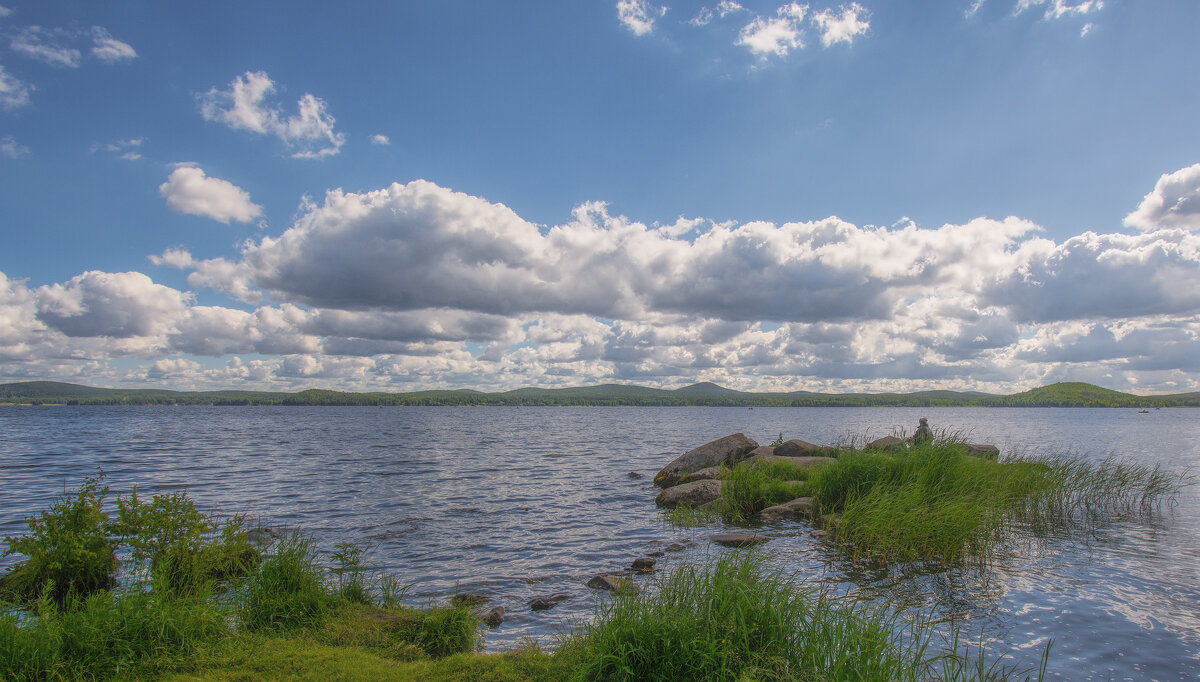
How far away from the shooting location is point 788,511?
1950 centimetres

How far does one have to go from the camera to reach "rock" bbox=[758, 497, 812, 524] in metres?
19.2

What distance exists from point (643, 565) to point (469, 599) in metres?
4.49

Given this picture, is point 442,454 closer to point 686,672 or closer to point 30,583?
point 30,583

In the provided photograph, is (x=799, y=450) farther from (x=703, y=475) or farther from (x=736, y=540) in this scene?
(x=736, y=540)

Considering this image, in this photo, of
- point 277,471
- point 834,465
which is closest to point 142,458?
point 277,471

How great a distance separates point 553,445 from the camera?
57438 millimetres

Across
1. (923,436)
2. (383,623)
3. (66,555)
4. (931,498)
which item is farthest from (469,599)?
(923,436)

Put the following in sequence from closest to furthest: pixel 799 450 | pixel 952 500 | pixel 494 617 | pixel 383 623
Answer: pixel 383 623, pixel 494 617, pixel 952 500, pixel 799 450

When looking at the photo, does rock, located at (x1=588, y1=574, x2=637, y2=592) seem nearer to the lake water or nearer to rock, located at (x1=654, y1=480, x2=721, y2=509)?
the lake water

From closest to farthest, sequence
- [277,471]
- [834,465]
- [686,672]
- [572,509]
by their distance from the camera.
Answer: [686,672] < [834,465] < [572,509] < [277,471]

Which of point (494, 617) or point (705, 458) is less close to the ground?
point (705, 458)

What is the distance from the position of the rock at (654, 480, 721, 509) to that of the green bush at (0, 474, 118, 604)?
17.2 meters

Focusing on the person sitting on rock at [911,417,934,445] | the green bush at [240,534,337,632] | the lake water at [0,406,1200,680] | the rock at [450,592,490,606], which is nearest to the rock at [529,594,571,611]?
the lake water at [0,406,1200,680]

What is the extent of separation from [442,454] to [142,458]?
2108cm
